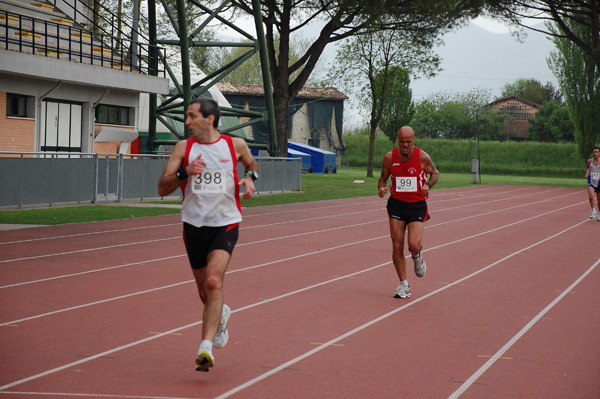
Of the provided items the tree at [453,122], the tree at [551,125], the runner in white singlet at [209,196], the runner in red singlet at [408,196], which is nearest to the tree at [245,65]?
the tree at [453,122]

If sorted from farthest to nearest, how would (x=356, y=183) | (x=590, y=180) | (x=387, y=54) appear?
(x=387, y=54) → (x=356, y=183) → (x=590, y=180)

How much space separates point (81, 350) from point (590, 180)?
18208 mm

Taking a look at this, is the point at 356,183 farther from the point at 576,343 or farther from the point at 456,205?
the point at 576,343

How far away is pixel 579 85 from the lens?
5612 centimetres

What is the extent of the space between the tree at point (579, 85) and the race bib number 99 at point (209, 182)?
52.2 metres

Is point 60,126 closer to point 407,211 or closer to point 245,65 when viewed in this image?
point 407,211

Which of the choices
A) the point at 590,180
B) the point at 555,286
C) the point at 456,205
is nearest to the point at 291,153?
the point at 456,205

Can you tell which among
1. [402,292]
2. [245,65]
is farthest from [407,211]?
[245,65]

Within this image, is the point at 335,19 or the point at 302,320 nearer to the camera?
the point at 302,320

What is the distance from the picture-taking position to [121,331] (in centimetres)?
734

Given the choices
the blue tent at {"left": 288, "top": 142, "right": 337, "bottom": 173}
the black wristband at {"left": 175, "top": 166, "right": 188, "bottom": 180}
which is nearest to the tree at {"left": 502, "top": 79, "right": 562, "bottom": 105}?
the blue tent at {"left": 288, "top": 142, "right": 337, "bottom": 173}

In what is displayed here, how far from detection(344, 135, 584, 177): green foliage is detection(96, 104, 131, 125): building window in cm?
4504

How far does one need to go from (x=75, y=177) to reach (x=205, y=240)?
17.4m

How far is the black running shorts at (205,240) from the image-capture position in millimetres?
6176
